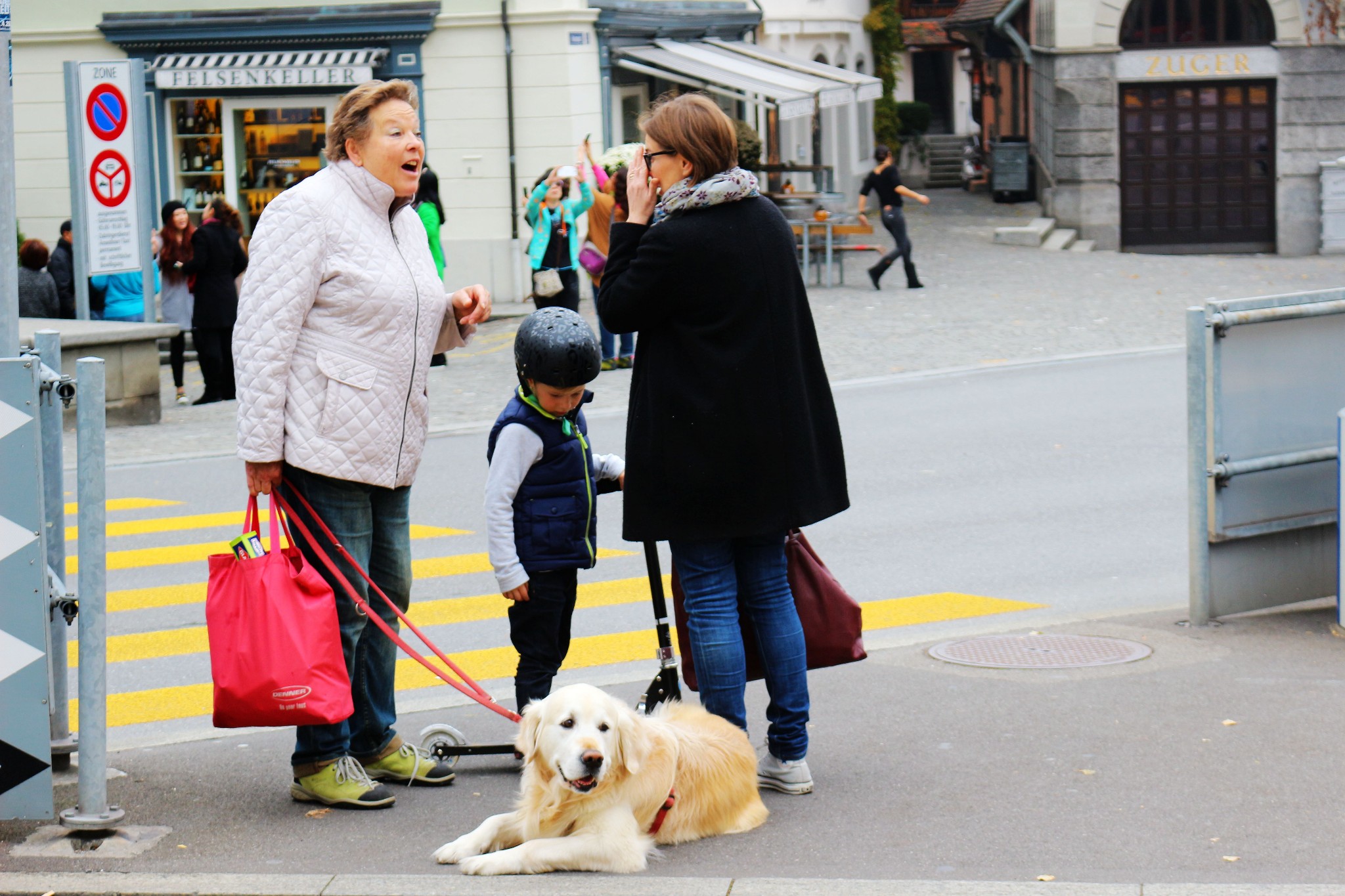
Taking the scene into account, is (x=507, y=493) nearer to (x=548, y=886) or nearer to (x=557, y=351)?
(x=557, y=351)

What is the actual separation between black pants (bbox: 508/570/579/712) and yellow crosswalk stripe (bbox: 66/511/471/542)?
4321 millimetres

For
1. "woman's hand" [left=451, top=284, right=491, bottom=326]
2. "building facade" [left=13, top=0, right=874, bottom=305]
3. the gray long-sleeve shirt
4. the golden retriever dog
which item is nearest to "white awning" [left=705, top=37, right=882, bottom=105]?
"building facade" [left=13, top=0, right=874, bottom=305]

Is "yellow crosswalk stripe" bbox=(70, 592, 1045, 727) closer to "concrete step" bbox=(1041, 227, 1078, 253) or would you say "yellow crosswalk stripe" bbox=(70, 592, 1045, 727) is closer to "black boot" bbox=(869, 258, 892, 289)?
"black boot" bbox=(869, 258, 892, 289)

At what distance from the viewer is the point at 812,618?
4969 millimetres

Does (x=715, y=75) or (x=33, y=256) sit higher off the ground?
(x=715, y=75)

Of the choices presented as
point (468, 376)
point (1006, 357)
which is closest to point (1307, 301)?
point (1006, 357)

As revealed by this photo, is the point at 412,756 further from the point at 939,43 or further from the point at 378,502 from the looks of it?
the point at 939,43

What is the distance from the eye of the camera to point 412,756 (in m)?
5.07

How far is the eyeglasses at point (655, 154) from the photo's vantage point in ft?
14.9

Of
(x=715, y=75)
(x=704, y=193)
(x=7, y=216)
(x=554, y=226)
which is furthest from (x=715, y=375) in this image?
(x=715, y=75)

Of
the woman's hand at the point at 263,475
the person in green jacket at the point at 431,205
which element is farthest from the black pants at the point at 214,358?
the woman's hand at the point at 263,475

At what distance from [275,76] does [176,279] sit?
7121 mm

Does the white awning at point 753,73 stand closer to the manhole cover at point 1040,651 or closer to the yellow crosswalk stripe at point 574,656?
the yellow crosswalk stripe at point 574,656

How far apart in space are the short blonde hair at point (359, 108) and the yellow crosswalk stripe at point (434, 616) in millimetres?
2610
